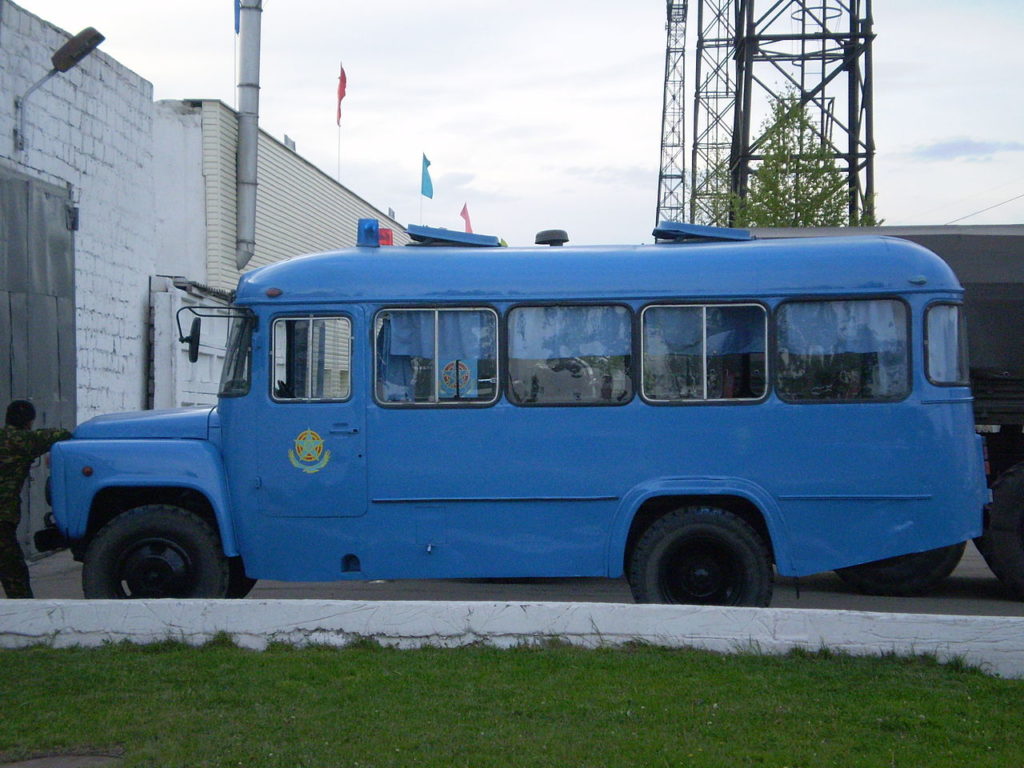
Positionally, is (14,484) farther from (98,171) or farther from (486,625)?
(98,171)

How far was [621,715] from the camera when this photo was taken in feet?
19.8

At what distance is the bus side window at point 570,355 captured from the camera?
28.3 ft

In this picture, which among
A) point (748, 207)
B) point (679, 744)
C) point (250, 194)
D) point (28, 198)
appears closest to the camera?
point (679, 744)

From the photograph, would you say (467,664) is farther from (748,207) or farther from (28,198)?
(748,207)

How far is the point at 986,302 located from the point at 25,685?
8.40 metres

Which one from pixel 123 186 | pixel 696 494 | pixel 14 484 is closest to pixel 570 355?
pixel 696 494

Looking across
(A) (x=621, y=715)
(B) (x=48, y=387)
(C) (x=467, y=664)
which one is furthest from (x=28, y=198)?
(A) (x=621, y=715)

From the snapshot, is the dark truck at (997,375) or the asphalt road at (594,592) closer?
the dark truck at (997,375)

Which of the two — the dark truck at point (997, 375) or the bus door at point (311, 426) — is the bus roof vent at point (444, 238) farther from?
the dark truck at point (997, 375)

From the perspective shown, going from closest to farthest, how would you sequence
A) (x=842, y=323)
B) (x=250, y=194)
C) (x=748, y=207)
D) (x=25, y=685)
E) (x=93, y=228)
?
(x=25, y=685) → (x=842, y=323) → (x=93, y=228) → (x=250, y=194) → (x=748, y=207)

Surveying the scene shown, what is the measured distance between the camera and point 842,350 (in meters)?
8.64

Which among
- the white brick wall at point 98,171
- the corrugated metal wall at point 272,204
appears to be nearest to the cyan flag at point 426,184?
the corrugated metal wall at point 272,204

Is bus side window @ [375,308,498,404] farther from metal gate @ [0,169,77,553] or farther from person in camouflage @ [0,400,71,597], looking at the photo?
metal gate @ [0,169,77,553]

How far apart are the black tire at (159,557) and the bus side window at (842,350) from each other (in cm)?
438
